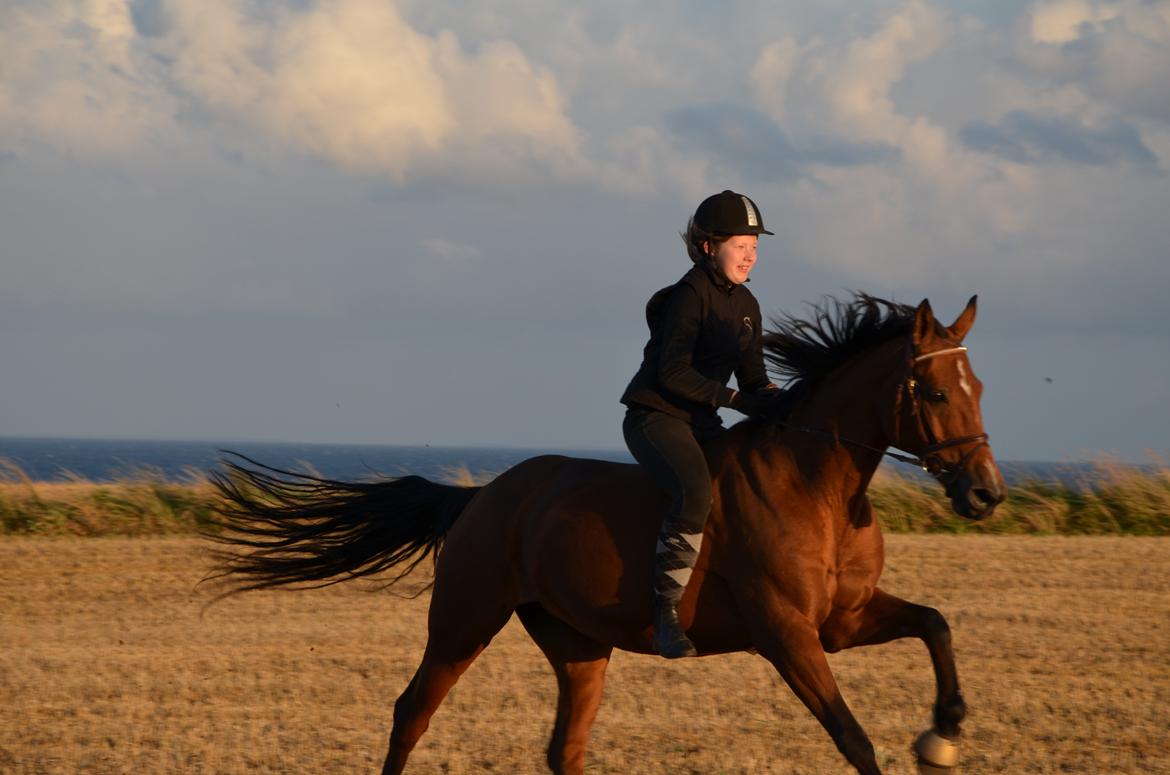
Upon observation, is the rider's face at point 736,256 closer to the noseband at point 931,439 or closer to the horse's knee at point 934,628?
the noseband at point 931,439

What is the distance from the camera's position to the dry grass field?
623 cm

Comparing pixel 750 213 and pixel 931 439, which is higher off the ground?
pixel 750 213

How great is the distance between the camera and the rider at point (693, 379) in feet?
16.3

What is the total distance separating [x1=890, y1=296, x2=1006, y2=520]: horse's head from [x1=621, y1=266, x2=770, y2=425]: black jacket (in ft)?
2.36

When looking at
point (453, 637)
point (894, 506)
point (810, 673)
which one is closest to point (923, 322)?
point (810, 673)

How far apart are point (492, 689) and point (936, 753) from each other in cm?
342

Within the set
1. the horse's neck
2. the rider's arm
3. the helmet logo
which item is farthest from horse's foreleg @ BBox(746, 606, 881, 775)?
the helmet logo

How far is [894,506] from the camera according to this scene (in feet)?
52.7

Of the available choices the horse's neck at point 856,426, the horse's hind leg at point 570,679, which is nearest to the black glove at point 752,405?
the horse's neck at point 856,426

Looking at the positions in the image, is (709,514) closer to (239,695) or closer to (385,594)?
(239,695)

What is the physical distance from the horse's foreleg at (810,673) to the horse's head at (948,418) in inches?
27.8

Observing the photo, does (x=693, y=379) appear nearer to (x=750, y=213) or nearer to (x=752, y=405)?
(x=752, y=405)

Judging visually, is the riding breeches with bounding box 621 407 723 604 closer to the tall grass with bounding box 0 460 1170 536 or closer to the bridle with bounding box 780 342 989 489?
the bridle with bounding box 780 342 989 489

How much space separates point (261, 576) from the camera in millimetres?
6699
